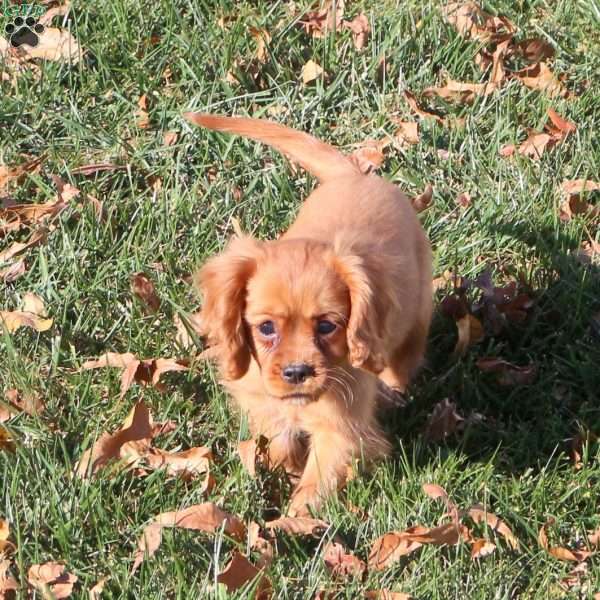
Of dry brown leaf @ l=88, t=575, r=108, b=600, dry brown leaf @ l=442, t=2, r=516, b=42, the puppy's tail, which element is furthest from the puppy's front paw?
dry brown leaf @ l=442, t=2, r=516, b=42

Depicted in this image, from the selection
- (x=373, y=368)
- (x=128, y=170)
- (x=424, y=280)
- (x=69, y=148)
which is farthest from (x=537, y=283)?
(x=69, y=148)

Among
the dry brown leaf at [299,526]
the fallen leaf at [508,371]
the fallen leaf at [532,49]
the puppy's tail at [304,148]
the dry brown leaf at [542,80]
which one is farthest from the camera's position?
the fallen leaf at [532,49]

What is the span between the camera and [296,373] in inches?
132

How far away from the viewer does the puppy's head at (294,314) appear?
341cm

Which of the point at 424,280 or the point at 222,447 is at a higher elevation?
the point at 424,280

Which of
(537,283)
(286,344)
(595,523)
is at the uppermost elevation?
(286,344)

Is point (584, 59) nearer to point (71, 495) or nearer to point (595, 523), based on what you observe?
point (595, 523)

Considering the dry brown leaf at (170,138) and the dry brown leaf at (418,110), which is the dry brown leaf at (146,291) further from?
the dry brown leaf at (418,110)

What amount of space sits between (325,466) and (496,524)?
1.99 ft

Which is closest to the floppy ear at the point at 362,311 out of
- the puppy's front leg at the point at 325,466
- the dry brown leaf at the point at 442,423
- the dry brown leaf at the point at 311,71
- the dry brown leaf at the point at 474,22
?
the puppy's front leg at the point at 325,466

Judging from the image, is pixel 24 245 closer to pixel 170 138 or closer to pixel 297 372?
pixel 170 138

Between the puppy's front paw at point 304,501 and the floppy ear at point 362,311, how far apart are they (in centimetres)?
49

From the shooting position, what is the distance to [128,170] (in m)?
5.02

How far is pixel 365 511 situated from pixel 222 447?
578 mm
